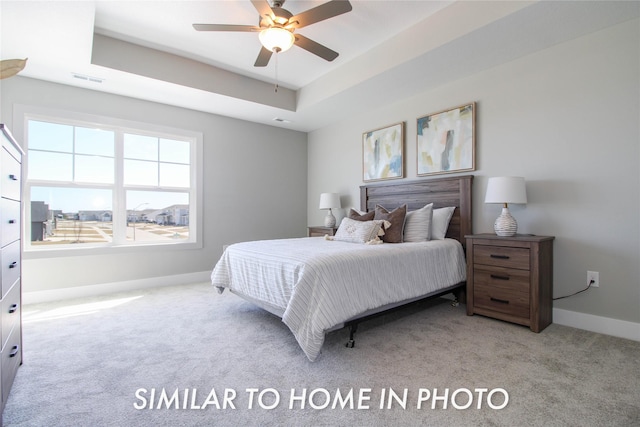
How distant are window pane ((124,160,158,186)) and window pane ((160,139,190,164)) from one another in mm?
191

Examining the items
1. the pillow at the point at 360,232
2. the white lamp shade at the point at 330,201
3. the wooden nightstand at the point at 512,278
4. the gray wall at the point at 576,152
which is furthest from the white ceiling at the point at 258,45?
the wooden nightstand at the point at 512,278

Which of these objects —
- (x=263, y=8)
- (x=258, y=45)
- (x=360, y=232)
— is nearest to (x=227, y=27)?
(x=263, y=8)

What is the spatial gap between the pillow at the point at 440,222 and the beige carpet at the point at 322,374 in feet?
2.95

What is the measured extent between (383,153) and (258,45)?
2.07 meters

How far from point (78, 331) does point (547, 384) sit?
11.2 feet

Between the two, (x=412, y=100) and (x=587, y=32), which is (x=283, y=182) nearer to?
(x=412, y=100)

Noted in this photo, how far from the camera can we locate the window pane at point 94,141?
147 inches

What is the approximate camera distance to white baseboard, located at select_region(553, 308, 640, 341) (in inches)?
92.8

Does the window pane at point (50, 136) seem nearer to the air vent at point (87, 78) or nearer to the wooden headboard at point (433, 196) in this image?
the air vent at point (87, 78)

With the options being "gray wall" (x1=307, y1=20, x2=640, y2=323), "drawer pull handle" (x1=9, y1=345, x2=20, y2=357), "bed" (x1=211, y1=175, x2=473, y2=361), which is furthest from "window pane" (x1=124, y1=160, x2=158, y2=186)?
"gray wall" (x1=307, y1=20, x2=640, y2=323)

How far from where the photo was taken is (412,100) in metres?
3.93

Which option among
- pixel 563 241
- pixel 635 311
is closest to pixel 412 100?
pixel 563 241

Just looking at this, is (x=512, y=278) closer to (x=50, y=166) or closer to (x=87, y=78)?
(x=87, y=78)

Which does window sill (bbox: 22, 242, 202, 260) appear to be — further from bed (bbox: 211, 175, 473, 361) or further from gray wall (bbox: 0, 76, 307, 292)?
bed (bbox: 211, 175, 473, 361)
